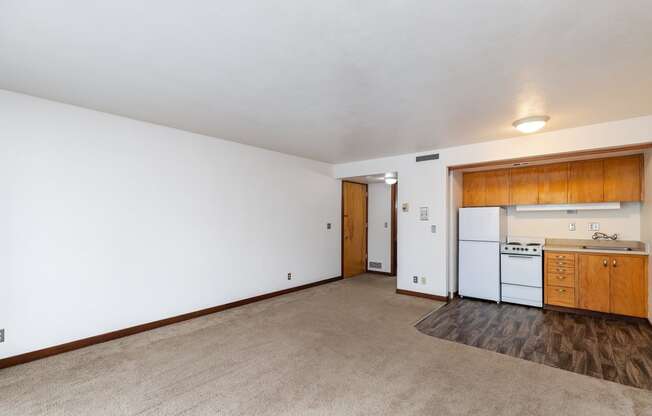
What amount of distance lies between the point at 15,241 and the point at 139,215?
1049 millimetres

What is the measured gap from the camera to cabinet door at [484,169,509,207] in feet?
16.6

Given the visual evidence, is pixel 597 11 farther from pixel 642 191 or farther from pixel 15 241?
pixel 15 241

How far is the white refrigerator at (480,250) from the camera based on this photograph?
190 inches

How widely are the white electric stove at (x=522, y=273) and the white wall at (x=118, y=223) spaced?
3.59 m

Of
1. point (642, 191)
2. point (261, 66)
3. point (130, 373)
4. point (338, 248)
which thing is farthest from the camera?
point (338, 248)

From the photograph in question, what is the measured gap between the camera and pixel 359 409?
2.16 metres

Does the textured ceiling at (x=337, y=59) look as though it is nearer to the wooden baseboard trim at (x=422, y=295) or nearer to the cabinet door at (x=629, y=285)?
the cabinet door at (x=629, y=285)

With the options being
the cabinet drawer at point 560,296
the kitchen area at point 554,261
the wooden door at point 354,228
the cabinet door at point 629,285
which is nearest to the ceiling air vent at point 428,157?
the kitchen area at point 554,261

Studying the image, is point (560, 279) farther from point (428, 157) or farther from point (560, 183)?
point (428, 157)

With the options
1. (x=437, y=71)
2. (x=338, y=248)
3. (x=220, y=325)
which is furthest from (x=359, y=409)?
(x=338, y=248)

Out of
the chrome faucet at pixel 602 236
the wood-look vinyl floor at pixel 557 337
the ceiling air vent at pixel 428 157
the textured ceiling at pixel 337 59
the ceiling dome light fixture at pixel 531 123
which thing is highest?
the textured ceiling at pixel 337 59

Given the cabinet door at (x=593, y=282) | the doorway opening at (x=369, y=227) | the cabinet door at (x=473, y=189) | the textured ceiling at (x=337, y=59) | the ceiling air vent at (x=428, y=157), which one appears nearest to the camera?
the textured ceiling at (x=337, y=59)

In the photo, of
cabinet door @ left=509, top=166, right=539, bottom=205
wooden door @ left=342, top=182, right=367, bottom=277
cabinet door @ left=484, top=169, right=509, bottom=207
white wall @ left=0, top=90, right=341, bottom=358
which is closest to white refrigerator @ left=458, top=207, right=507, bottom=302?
cabinet door @ left=484, top=169, right=509, bottom=207

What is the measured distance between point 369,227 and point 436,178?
263cm
